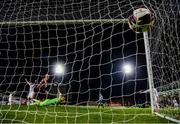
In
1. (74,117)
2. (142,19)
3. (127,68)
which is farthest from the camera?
(127,68)

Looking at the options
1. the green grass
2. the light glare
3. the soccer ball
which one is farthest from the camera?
the light glare

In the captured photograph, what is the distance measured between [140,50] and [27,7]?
479 inches

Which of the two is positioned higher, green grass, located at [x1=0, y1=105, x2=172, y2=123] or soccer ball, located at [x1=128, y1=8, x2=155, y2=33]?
soccer ball, located at [x1=128, y1=8, x2=155, y2=33]

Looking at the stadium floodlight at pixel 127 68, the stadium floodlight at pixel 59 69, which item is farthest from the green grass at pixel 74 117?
the stadium floodlight at pixel 127 68

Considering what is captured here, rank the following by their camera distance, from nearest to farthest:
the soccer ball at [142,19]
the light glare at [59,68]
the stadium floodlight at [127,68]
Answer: the soccer ball at [142,19]
the light glare at [59,68]
the stadium floodlight at [127,68]

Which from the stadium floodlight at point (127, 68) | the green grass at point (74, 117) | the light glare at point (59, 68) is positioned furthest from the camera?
the stadium floodlight at point (127, 68)

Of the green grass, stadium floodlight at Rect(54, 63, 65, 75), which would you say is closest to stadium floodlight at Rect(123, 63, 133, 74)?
stadium floodlight at Rect(54, 63, 65, 75)

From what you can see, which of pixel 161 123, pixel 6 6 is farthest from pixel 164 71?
pixel 6 6

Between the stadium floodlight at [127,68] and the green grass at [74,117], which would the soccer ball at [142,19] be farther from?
the stadium floodlight at [127,68]

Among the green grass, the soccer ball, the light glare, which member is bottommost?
the green grass

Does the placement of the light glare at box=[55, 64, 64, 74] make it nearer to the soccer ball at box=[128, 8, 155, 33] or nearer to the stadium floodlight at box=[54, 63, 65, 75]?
the stadium floodlight at box=[54, 63, 65, 75]

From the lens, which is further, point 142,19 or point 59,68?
point 59,68

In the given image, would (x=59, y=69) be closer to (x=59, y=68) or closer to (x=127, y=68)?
(x=59, y=68)

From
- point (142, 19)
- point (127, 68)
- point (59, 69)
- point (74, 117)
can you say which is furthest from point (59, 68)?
point (142, 19)
